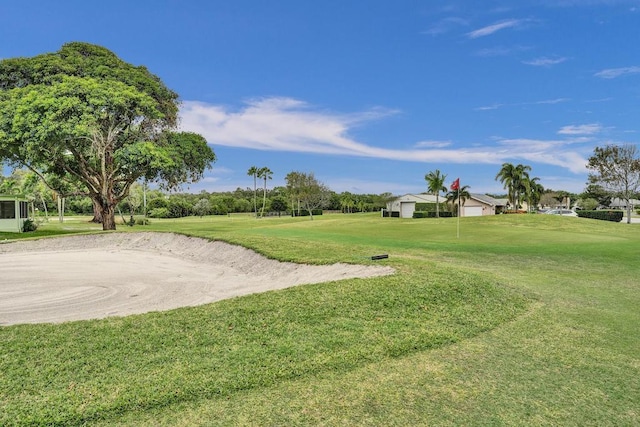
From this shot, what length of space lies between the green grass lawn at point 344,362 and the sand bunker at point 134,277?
8.07 ft

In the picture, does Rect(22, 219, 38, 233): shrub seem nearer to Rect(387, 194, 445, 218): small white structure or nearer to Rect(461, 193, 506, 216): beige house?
Rect(387, 194, 445, 218): small white structure

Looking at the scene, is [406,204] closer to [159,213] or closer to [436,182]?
[436,182]

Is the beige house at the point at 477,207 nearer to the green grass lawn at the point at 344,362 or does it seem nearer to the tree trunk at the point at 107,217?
the tree trunk at the point at 107,217

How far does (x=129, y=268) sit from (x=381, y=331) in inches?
460

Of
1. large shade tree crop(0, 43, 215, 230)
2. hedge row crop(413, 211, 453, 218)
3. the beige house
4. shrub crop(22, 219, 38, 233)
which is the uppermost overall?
large shade tree crop(0, 43, 215, 230)

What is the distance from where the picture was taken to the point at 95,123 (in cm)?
2534

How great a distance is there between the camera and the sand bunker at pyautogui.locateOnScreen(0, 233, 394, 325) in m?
8.90

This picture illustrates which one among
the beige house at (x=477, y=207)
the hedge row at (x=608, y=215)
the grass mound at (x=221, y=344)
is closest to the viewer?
the grass mound at (x=221, y=344)

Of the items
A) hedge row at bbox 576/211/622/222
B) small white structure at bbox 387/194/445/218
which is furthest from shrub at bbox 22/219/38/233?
hedge row at bbox 576/211/622/222

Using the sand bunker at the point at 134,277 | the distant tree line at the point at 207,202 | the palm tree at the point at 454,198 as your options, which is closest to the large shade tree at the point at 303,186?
the distant tree line at the point at 207,202

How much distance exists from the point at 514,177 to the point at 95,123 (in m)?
66.5

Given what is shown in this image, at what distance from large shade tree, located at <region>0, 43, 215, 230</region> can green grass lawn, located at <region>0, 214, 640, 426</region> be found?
22329 millimetres

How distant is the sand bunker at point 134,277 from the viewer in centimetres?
890

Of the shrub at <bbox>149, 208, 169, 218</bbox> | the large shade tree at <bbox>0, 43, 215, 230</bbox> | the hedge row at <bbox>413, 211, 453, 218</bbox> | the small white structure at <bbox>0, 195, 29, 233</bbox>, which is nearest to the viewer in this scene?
the large shade tree at <bbox>0, 43, 215, 230</bbox>
